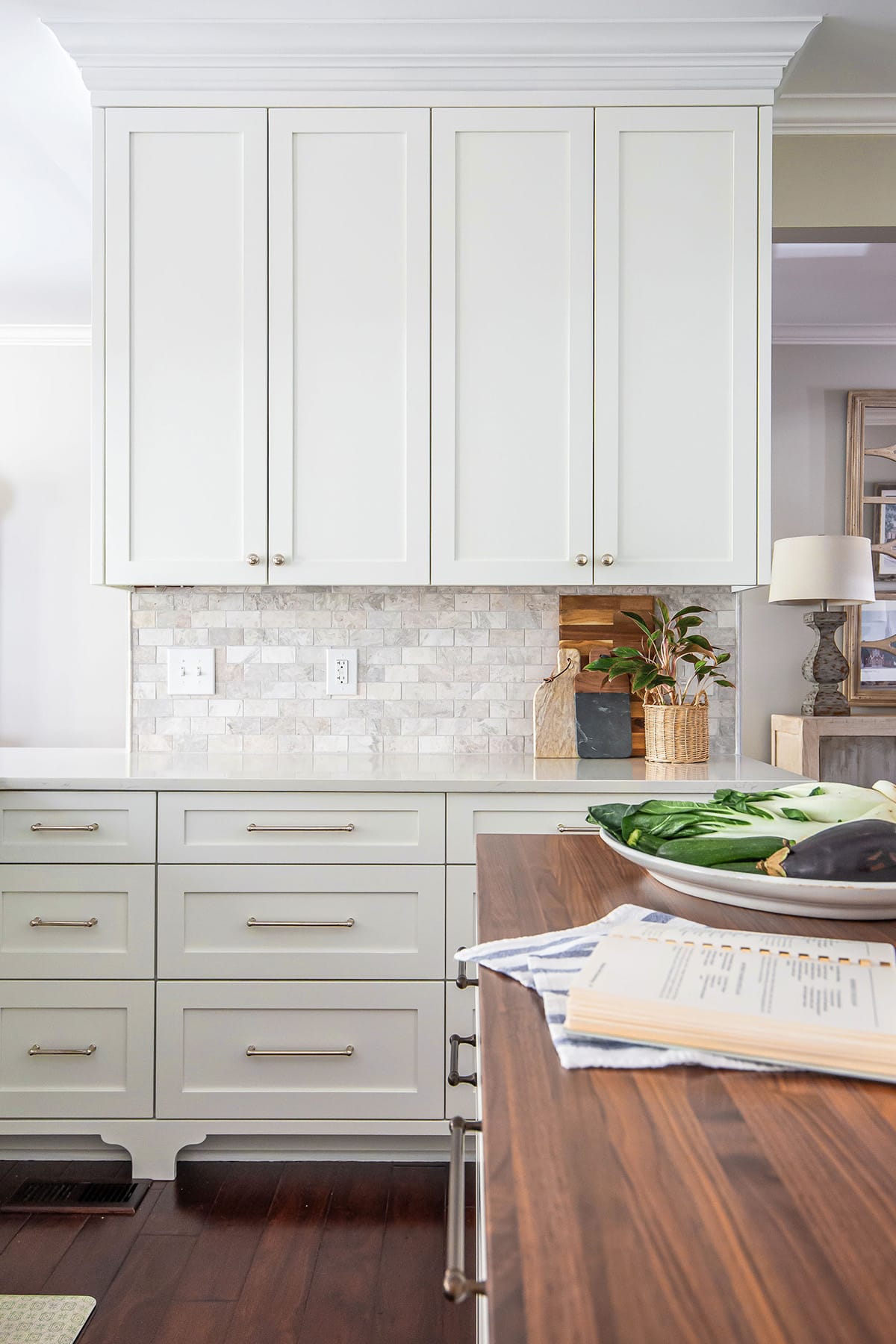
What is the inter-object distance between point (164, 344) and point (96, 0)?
73cm

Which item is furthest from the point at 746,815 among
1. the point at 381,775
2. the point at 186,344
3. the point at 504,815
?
the point at 186,344

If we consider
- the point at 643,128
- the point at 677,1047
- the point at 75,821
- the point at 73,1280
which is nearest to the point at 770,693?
the point at 643,128

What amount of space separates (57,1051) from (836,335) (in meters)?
4.34

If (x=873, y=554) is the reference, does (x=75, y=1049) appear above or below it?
below

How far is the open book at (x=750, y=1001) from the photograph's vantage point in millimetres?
555

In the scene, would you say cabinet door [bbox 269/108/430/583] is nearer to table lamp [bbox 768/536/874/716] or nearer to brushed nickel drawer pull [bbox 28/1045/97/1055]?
brushed nickel drawer pull [bbox 28/1045/97/1055]

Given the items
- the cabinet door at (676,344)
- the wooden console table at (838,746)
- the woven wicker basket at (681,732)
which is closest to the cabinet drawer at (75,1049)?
the woven wicker basket at (681,732)

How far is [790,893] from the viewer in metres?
0.83

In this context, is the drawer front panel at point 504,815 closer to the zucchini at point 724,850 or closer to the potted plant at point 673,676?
the potted plant at point 673,676

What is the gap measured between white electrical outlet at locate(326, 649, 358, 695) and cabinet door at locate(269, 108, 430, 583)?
0.35 metres

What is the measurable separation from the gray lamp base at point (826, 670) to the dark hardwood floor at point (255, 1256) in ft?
8.76

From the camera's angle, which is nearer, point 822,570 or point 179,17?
point 179,17

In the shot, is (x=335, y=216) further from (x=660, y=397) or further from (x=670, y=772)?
(x=670, y=772)

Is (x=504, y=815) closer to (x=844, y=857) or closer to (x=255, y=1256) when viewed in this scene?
(x=255, y=1256)
